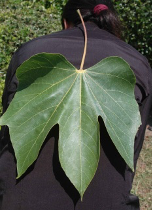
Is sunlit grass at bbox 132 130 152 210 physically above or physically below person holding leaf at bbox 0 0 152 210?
below

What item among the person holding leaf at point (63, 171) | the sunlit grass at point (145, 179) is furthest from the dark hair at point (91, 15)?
the sunlit grass at point (145, 179)

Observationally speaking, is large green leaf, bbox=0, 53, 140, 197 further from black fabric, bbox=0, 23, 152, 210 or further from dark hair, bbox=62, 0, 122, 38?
dark hair, bbox=62, 0, 122, 38

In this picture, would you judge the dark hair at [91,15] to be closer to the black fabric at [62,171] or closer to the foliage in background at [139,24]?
the black fabric at [62,171]

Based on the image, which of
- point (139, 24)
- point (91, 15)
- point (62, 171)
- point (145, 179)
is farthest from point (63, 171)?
point (139, 24)

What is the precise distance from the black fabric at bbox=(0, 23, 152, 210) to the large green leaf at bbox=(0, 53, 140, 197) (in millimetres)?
91

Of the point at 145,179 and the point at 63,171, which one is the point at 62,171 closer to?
the point at 63,171

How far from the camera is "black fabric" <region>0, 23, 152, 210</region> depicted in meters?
1.53

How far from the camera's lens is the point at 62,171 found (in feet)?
4.97

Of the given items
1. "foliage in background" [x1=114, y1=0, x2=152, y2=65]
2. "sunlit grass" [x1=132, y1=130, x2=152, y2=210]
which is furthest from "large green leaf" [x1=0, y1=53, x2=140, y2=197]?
"foliage in background" [x1=114, y1=0, x2=152, y2=65]

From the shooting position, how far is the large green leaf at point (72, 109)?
1.43 metres

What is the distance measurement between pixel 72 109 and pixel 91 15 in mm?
692

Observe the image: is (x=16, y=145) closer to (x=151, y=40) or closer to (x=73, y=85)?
(x=73, y=85)

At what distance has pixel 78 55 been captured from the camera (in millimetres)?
1586

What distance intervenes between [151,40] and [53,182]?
357cm
